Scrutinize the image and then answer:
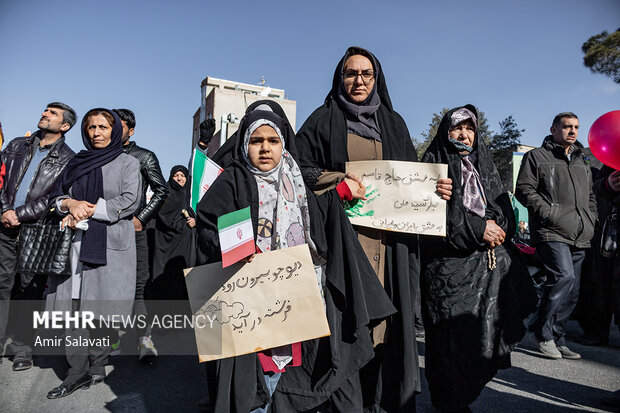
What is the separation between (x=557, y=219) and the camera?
4.28 metres

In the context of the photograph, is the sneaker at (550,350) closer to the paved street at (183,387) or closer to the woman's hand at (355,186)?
the paved street at (183,387)

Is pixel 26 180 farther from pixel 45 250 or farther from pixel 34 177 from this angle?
pixel 45 250

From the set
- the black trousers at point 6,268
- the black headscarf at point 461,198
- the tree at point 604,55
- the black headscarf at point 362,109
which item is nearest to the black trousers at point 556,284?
the black headscarf at point 461,198

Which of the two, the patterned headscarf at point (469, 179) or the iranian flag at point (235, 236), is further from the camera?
the patterned headscarf at point (469, 179)

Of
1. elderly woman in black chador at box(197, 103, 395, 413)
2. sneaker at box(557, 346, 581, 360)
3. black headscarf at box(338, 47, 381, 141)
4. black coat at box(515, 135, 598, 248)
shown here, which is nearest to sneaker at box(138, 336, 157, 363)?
elderly woman in black chador at box(197, 103, 395, 413)

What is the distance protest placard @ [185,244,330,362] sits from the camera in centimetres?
186

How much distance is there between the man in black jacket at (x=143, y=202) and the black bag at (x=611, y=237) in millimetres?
3800

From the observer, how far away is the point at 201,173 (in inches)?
138

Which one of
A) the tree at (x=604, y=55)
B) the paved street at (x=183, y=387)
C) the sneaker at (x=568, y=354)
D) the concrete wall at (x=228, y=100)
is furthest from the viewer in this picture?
the concrete wall at (x=228, y=100)

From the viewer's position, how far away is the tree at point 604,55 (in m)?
9.45

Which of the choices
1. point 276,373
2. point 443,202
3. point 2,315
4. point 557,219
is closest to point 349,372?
point 276,373

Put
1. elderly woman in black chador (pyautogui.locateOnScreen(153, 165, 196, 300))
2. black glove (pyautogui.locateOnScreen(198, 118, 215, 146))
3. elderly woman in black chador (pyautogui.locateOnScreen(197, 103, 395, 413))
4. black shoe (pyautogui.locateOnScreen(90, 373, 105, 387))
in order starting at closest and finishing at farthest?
1. elderly woman in black chador (pyautogui.locateOnScreen(197, 103, 395, 413))
2. black shoe (pyautogui.locateOnScreen(90, 373, 105, 387))
3. black glove (pyautogui.locateOnScreen(198, 118, 215, 146))
4. elderly woman in black chador (pyautogui.locateOnScreen(153, 165, 196, 300))

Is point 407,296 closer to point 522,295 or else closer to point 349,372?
point 349,372

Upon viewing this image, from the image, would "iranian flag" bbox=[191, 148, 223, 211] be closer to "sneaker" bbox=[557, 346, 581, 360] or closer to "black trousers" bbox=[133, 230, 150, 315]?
"black trousers" bbox=[133, 230, 150, 315]
